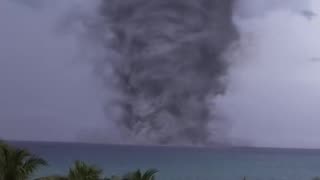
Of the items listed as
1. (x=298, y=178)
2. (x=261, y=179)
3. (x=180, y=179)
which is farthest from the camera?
(x=298, y=178)

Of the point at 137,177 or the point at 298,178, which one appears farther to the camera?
the point at 298,178

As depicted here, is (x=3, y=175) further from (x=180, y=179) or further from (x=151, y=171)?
(x=180, y=179)

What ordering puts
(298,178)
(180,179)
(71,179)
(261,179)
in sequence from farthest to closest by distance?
(298,178) < (261,179) < (180,179) < (71,179)

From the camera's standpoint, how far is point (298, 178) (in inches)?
3962

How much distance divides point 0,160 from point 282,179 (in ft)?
262

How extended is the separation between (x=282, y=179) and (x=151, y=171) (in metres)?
78.4

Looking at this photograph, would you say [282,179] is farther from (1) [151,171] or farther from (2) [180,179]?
(1) [151,171]

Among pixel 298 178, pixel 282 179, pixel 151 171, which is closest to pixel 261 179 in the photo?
pixel 282 179

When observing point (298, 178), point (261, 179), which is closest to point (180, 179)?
point (261, 179)

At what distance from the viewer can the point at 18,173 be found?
1750cm

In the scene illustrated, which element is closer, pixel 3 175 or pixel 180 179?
pixel 3 175

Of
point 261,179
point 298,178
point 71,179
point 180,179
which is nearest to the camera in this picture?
point 71,179

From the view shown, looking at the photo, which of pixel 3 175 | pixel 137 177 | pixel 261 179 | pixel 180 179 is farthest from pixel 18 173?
pixel 261 179

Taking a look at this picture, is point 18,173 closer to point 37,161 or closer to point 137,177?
point 37,161
